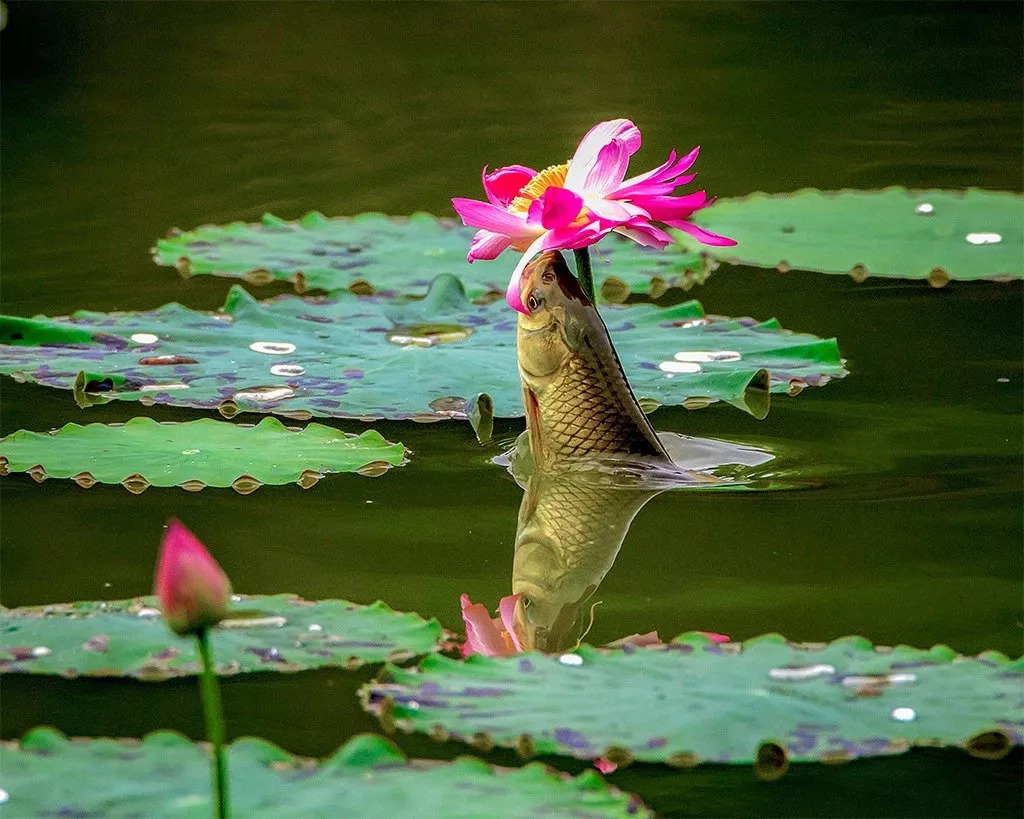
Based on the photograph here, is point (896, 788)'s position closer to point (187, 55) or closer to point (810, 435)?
point (810, 435)

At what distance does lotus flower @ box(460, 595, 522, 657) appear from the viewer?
1.88 meters

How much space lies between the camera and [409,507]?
8.07 ft

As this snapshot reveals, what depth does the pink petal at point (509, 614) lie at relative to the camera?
6.36ft

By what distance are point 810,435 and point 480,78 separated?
4.53 m

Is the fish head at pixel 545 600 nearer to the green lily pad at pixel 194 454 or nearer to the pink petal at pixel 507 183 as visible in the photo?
the green lily pad at pixel 194 454

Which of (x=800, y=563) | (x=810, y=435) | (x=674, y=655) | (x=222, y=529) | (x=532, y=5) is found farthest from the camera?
(x=532, y=5)

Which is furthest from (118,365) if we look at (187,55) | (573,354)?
(187,55)

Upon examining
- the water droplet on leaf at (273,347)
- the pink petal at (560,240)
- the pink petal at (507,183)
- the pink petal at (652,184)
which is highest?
the pink petal at (507,183)

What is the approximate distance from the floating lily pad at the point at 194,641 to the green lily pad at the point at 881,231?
2162 mm

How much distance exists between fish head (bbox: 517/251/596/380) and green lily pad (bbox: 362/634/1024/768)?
0.71 metres

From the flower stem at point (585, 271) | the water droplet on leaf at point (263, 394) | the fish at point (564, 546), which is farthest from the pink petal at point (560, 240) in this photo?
the water droplet on leaf at point (263, 394)

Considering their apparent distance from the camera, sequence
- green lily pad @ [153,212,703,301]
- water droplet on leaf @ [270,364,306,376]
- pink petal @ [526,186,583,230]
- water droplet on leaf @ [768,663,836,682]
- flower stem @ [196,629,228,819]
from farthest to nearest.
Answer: green lily pad @ [153,212,703,301] < water droplet on leaf @ [270,364,306,376] < pink petal @ [526,186,583,230] < water droplet on leaf @ [768,663,836,682] < flower stem @ [196,629,228,819]

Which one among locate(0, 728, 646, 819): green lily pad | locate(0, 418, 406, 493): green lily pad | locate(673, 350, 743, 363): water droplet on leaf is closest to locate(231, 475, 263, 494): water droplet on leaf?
locate(0, 418, 406, 493): green lily pad

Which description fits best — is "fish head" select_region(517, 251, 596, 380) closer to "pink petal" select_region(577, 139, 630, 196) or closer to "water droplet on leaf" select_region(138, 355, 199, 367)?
"pink petal" select_region(577, 139, 630, 196)
